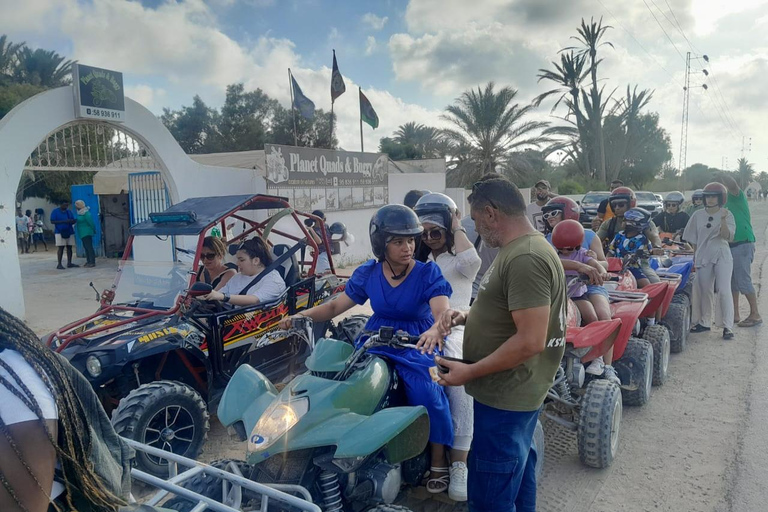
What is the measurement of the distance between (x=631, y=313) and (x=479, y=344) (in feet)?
9.25

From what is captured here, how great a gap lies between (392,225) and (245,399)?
1.19m

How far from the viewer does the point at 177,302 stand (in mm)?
4336

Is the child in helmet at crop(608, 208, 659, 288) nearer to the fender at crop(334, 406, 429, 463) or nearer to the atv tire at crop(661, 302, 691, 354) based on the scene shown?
the atv tire at crop(661, 302, 691, 354)

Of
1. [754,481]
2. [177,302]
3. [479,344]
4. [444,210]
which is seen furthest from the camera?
[177,302]

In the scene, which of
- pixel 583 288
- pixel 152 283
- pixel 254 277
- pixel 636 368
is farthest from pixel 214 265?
pixel 636 368

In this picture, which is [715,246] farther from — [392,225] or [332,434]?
[332,434]

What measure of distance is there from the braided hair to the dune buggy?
8.11 ft

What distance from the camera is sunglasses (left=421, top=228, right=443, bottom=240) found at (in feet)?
13.0

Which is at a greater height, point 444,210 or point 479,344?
point 444,210

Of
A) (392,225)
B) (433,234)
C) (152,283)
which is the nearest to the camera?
(392,225)

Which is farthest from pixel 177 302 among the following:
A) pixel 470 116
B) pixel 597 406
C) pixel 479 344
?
pixel 470 116

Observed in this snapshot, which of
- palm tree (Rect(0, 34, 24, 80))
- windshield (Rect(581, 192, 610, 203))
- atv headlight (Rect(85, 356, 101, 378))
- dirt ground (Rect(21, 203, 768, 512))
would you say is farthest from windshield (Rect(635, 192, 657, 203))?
palm tree (Rect(0, 34, 24, 80))

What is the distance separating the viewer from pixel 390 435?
7.86 ft

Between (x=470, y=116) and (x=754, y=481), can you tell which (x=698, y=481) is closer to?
(x=754, y=481)
